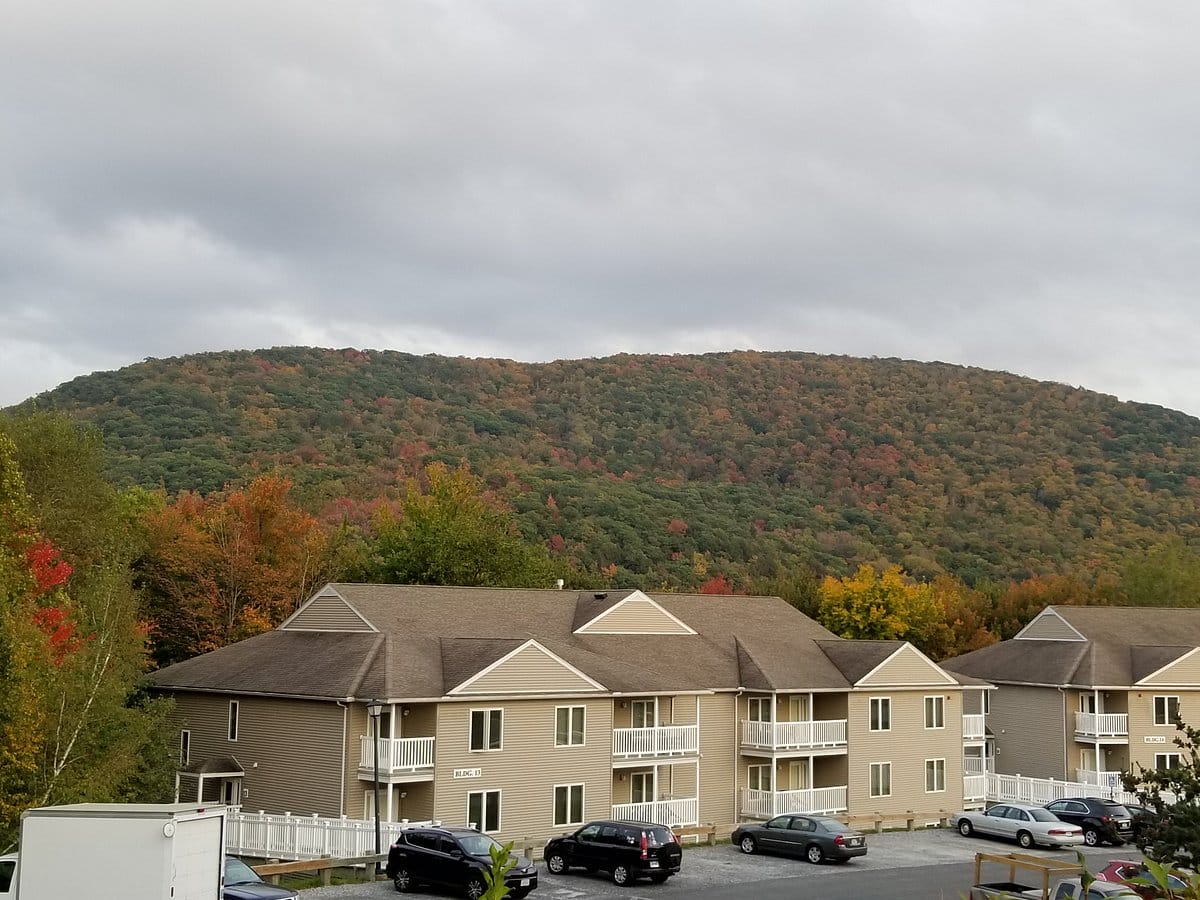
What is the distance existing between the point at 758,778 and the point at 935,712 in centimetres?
780

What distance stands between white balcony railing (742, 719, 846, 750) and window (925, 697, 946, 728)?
14.5ft

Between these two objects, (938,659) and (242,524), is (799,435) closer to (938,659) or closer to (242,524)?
(938,659)

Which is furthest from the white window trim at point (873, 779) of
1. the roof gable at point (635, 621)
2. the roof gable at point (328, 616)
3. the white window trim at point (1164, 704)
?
the roof gable at point (328, 616)

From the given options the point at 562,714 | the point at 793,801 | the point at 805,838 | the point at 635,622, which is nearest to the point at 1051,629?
the point at 793,801

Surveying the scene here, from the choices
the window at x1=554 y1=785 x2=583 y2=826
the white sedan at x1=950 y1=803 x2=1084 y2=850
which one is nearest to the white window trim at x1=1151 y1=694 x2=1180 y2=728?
the white sedan at x1=950 y1=803 x2=1084 y2=850

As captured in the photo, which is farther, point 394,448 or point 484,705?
point 394,448

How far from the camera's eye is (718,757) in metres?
46.7

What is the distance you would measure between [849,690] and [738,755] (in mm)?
4596

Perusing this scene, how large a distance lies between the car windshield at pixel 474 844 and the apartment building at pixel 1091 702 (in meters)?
32.7

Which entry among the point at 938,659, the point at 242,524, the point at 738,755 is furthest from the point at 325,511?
the point at 738,755

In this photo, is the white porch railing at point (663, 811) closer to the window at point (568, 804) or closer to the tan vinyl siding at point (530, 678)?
the window at point (568, 804)

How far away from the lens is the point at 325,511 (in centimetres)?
8506

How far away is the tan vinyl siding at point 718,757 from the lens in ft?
151

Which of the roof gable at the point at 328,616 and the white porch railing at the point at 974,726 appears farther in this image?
the white porch railing at the point at 974,726
